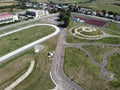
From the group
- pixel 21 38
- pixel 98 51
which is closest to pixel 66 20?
pixel 21 38

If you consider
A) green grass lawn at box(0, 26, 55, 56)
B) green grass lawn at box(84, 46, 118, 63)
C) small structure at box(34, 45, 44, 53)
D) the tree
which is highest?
the tree

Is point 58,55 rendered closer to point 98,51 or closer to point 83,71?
point 83,71

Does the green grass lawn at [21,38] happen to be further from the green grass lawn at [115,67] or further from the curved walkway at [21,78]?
the green grass lawn at [115,67]

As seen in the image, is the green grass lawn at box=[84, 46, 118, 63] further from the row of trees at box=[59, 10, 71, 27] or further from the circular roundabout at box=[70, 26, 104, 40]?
the row of trees at box=[59, 10, 71, 27]

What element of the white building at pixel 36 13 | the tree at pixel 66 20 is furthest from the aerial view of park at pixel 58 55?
the white building at pixel 36 13

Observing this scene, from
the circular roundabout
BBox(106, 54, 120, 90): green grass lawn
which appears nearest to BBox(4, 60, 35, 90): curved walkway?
BBox(106, 54, 120, 90): green grass lawn

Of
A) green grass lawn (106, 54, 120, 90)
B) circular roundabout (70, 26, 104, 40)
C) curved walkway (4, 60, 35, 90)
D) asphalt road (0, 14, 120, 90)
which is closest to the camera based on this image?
curved walkway (4, 60, 35, 90)

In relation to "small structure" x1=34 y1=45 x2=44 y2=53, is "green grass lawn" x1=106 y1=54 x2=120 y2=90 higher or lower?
lower

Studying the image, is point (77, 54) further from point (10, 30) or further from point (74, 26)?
point (10, 30)
